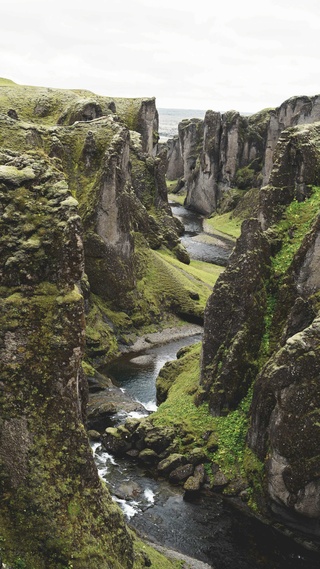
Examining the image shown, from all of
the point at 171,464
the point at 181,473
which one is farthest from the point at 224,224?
the point at 181,473

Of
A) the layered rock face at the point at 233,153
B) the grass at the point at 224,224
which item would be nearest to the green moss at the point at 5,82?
the layered rock face at the point at 233,153

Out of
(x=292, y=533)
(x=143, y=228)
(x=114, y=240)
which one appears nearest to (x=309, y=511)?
(x=292, y=533)

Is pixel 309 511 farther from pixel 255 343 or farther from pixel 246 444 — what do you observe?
pixel 255 343

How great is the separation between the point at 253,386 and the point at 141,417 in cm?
1189

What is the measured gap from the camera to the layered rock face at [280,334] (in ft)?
100

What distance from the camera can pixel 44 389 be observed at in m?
20.8

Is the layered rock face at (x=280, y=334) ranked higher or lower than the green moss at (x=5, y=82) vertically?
lower

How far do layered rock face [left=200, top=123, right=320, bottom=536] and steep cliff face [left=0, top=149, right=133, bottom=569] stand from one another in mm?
12534

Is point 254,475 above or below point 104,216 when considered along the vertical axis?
below

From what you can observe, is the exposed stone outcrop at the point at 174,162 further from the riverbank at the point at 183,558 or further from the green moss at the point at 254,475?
the riverbank at the point at 183,558

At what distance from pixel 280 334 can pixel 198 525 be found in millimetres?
13637

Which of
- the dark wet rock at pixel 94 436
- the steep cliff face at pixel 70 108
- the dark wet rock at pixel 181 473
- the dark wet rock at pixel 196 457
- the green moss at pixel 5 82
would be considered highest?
the green moss at pixel 5 82

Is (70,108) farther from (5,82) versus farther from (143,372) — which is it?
(143,372)

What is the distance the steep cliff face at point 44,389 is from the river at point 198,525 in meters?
9.61
